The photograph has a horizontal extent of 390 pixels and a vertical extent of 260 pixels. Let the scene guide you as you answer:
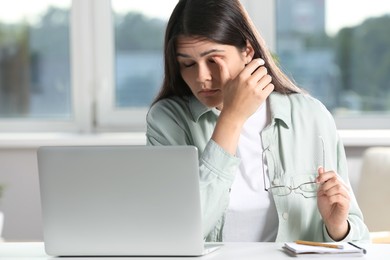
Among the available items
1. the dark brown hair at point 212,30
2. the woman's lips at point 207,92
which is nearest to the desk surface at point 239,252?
the woman's lips at point 207,92

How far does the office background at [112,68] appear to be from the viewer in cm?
408

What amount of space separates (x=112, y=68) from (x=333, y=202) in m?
2.40

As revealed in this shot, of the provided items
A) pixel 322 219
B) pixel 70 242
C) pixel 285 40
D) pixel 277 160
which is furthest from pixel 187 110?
pixel 285 40

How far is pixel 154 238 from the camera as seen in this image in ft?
5.76

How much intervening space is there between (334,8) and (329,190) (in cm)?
229

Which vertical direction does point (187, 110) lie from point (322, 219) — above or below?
above

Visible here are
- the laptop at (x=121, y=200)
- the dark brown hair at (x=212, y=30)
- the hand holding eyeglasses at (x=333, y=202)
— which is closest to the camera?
the laptop at (x=121, y=200)

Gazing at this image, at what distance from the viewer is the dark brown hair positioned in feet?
7.14

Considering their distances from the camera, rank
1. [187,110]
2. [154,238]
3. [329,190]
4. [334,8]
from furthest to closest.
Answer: [334,8]
[187,110]
[329,190]
[154,238]

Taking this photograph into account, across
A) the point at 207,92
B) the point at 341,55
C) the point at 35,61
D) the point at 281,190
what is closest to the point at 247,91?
the point at 207,92

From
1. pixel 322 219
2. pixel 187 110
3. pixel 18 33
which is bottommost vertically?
pixel 322 219

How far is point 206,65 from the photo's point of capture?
7.14 ft

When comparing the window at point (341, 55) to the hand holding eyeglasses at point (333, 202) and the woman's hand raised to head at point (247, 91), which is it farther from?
the hand holding eyeglasses at point (333, 202)

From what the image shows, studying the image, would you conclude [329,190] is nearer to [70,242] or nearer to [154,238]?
[154,238]
